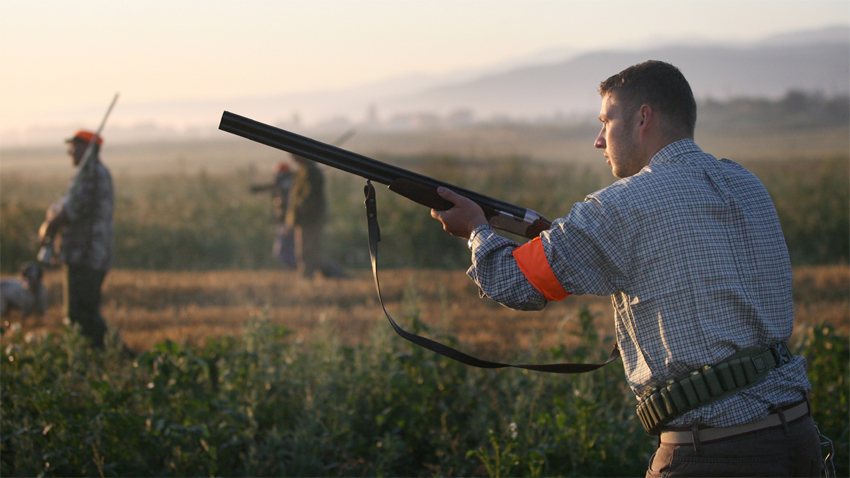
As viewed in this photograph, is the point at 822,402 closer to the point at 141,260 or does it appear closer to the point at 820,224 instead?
the point at 820,224

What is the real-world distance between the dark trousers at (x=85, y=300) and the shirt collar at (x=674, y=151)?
704 centimetres

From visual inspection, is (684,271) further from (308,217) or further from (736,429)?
(308,217)

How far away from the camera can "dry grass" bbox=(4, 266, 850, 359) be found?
28.1 feet

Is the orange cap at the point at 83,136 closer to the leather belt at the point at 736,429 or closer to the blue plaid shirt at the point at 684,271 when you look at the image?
the blue plaid shirt at the point at 684,271

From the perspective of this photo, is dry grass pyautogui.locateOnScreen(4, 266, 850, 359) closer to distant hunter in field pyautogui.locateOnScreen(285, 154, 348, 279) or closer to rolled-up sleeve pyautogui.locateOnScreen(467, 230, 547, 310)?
distant hunter in field pyautogui.locateOnScreen(285, 154, 348, 279)

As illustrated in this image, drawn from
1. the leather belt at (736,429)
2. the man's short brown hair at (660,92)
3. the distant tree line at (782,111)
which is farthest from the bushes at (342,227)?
the distant tree line at (782,111)

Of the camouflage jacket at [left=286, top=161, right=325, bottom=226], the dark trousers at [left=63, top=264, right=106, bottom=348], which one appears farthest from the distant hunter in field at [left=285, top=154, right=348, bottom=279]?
the dark trousers at [left=63, top=264, right=106, bottom=348]

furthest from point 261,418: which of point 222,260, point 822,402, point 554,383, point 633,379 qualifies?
point 222,260

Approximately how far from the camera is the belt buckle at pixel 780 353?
8.42 feet

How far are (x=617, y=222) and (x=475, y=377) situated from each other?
3602 millimetres

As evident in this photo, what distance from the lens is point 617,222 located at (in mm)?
2441

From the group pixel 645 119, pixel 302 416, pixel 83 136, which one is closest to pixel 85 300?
pixel 83 136

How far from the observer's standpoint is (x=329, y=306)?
10.7 meters

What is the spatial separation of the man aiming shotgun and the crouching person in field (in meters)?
6.54
